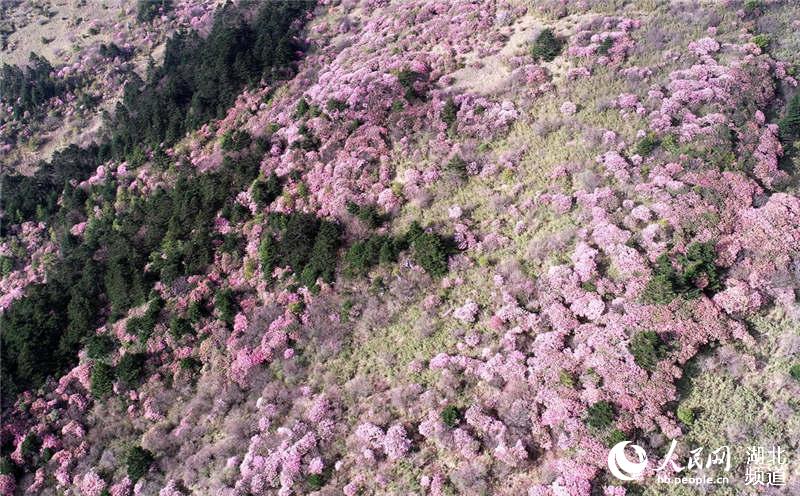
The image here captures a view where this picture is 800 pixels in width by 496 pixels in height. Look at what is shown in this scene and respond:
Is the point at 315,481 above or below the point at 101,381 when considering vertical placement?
below

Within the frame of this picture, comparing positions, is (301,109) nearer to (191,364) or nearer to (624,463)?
(191,364)

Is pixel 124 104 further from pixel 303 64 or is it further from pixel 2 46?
pixel 2 46

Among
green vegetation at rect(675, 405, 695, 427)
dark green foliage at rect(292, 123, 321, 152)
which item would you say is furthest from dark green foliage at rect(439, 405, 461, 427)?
dark green foliage at rect(292, 123, 321, 152)

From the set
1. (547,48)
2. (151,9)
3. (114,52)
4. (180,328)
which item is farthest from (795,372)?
(151,9)

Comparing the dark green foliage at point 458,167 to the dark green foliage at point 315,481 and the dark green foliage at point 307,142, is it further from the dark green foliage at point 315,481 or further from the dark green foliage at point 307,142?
the dark green foliage at point 315,481

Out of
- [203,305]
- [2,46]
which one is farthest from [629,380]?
[2,46]
